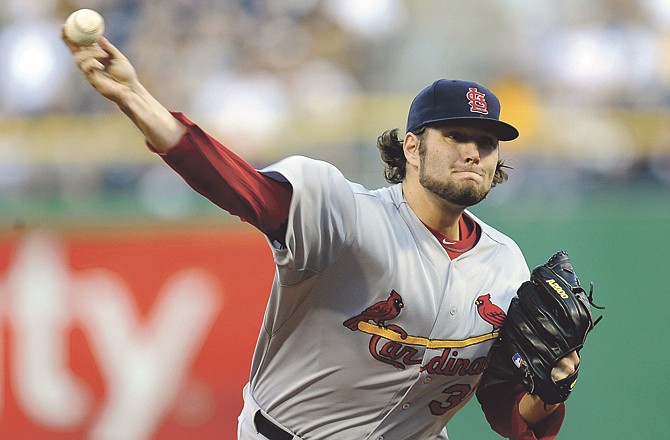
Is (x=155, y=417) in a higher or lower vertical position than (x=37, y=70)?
lower

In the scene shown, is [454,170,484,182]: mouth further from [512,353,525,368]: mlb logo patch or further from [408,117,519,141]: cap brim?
[512,353,525,368]: mlb logo patch

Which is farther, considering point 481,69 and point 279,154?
point 481,69

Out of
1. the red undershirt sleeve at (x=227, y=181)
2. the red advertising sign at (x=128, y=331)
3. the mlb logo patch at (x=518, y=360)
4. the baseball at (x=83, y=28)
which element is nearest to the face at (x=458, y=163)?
the mlb logo patch at (x=518, y=360)

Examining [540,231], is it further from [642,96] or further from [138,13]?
[138,13]

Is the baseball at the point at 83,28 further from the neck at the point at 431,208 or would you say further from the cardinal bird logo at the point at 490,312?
the cardinal bird logo at the point at 490,312

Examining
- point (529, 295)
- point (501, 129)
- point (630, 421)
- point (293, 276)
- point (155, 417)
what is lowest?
point (630, 421)

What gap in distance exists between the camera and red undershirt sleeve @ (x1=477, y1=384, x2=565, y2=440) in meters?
3.29

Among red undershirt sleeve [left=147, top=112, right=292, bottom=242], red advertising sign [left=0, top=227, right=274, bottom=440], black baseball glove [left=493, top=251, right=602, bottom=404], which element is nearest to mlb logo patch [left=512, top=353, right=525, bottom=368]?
black baseball glove [left=493, top=251, right=602, bottom=404]

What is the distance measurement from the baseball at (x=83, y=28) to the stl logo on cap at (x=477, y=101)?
45.6 inches

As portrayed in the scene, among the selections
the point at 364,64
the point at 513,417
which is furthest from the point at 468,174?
the point at 364,64

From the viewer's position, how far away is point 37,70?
19.9 ft

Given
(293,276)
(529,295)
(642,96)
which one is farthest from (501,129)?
(642,96)

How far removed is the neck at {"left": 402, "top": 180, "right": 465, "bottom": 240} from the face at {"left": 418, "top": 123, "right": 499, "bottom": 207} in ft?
0.16

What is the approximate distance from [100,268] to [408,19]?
2.83 meters
